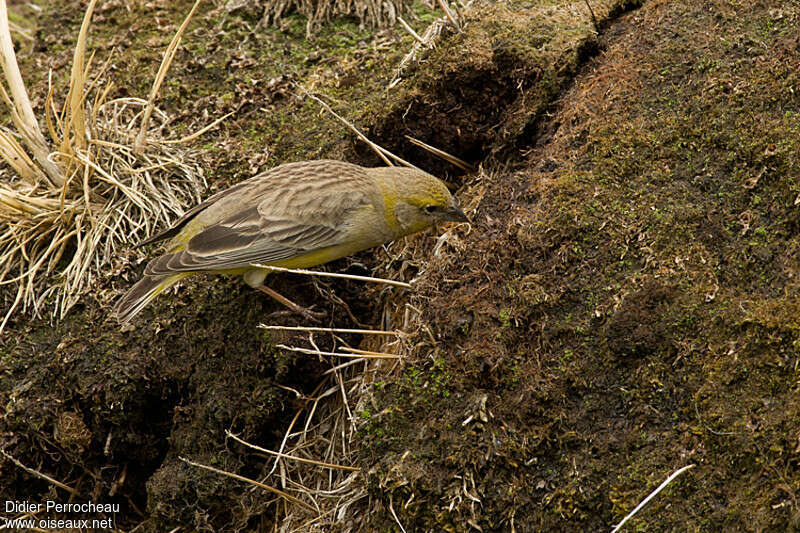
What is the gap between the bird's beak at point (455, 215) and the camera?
17.9 ft

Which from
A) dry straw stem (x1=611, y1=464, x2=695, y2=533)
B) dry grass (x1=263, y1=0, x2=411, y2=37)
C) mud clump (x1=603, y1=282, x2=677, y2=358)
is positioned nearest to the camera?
dry straw stem (x1=611, y1=464, x2=695, y2=533)

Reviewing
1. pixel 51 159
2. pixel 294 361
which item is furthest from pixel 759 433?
pixel 51 159

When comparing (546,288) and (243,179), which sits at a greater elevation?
(546,288)

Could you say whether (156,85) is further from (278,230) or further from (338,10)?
(338,10)

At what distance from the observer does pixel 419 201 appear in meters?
5.58

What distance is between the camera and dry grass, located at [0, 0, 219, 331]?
609cm

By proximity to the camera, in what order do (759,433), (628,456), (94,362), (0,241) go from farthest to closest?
(0,241)
(94,362)
(628,456)
(759,433)

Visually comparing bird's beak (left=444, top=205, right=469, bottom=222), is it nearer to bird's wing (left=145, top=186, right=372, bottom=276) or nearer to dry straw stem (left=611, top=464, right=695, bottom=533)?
bird's wing (left=145, top=186, right=372, bottom=276)

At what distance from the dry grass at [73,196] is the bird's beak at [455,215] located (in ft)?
7.39

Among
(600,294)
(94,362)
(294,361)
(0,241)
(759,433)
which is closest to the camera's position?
(759,433)

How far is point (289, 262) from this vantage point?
5809 mm

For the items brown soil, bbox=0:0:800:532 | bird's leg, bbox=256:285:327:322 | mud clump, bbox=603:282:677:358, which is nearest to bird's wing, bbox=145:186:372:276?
bird's leg, bbox=256:285:327:322

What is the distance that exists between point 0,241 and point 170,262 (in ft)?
5.96

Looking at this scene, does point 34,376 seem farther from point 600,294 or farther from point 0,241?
point 600,294
